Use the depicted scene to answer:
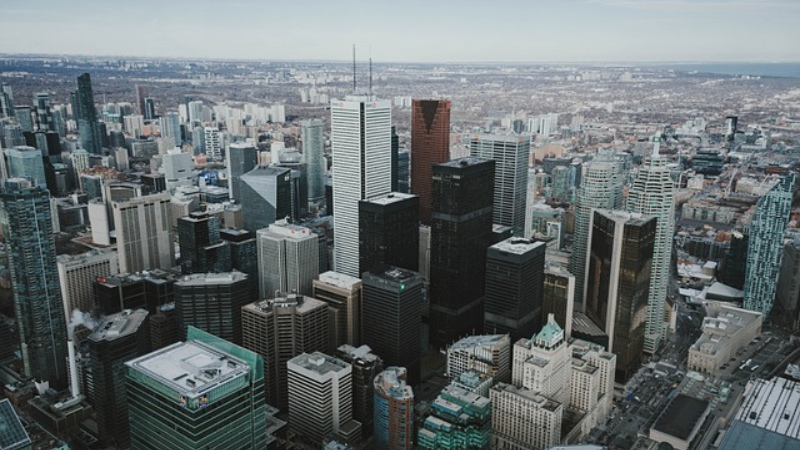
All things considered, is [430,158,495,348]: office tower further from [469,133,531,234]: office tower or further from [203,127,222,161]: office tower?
[203,127,222,161]: office tower

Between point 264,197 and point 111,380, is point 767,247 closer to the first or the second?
point 264,197

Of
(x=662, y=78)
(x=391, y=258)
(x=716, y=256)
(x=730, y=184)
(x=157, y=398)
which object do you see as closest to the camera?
(x=157, y=398)

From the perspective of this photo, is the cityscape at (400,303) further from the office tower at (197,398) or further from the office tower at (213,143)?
the office tower at (213,143)

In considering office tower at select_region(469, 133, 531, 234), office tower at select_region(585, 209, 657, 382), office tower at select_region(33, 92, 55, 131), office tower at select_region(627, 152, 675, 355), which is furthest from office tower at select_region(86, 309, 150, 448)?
office tower at select_region(33, 92, 55, 131)

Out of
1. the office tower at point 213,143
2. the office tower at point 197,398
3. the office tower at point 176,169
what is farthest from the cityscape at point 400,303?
the office tower at point 213,143

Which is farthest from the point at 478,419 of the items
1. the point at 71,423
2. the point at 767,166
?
the point at 767,166

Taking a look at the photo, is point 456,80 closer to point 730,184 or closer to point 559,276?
point 730,184
